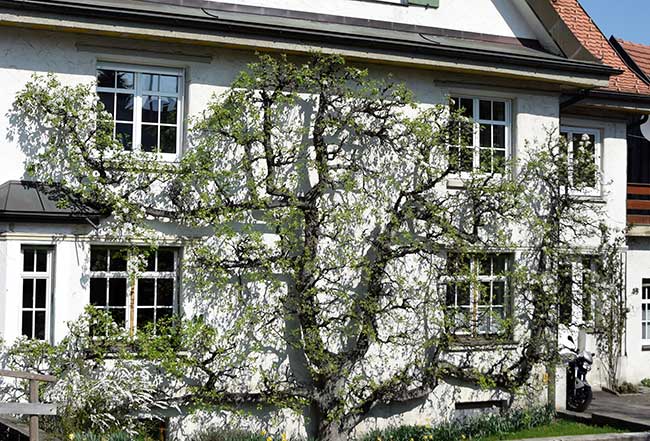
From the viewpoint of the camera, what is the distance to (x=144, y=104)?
13.9 metres

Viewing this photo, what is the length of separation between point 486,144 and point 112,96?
20.6ft

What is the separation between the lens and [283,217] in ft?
46.7

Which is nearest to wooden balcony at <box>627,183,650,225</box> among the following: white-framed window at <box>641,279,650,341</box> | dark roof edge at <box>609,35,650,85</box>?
white-framed window at <box>641,279,650,341</box>

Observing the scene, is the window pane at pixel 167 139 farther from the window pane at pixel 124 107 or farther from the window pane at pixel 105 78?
the window pane at pixel 105 78

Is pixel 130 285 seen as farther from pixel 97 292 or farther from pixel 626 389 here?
pixel 626 389

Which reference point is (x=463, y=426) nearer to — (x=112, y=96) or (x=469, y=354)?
(x=469, y=354)

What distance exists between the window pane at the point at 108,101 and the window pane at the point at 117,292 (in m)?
2.31

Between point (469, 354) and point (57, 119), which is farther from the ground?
point (57, 119)

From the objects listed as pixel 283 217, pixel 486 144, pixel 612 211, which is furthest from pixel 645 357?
pixel 283 217

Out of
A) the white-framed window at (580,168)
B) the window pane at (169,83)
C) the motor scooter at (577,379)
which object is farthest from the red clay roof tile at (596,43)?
the window pane at (169,83)

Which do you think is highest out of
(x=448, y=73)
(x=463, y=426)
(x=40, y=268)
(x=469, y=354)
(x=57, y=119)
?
(x=448, y=73)

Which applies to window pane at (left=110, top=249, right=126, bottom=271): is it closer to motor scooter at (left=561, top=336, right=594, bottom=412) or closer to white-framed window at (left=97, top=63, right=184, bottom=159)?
white-framed window at (left=97, top=63, right=184, bottom=159)

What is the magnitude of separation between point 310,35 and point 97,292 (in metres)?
4.75

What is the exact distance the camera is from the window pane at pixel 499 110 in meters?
16.5
